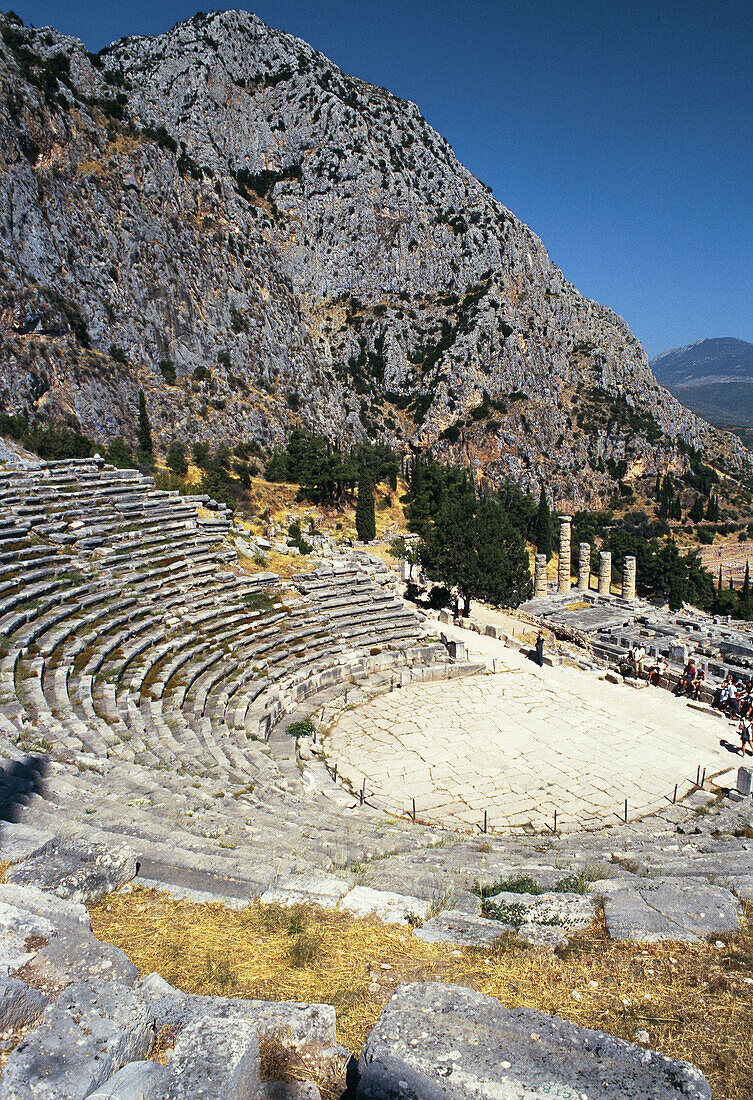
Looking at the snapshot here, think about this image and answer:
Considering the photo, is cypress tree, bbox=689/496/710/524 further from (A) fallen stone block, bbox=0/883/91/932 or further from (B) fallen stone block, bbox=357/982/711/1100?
(A) fallen stone block, bbox=0/883/91/932

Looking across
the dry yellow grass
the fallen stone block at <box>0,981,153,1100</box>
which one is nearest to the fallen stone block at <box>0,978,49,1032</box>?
the fallen stone block at <box>0,981,153,1100</box>

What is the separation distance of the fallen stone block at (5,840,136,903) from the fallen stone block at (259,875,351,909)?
1.22 meters

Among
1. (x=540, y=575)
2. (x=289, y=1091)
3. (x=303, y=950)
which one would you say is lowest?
(x=540, y=575)

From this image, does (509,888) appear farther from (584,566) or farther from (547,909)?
(584,566)

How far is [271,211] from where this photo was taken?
95.4 m

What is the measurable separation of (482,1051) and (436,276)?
107116 millimetres

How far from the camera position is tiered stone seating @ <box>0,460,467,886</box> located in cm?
717

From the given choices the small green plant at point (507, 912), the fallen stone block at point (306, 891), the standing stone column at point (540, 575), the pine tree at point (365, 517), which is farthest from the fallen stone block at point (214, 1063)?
the pine tree at point (365, 517)

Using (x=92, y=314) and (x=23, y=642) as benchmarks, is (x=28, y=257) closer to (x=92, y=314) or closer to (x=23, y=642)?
(x=92, y=314)

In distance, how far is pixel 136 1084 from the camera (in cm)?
270

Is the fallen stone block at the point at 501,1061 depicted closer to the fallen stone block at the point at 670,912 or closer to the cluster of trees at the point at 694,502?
the fallen stone block at the point at 670,912

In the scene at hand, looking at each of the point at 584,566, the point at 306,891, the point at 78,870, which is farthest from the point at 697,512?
the point at 78,870

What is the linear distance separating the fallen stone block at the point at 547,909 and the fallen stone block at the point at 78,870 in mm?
3245

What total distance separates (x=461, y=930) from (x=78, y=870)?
122 inches
